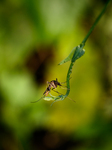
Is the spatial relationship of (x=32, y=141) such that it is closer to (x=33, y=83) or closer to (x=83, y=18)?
(x=33, y=83)

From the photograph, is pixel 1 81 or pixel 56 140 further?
pixel 56 140

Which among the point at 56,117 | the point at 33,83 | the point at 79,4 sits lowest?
the point at 56,117

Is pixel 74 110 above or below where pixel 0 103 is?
below

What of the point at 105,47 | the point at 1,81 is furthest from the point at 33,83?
the point at 105,47

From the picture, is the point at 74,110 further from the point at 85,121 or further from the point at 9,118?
the point at 9,118

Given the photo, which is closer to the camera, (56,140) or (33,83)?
(33,83)

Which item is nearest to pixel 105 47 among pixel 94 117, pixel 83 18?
pixel 83 18
